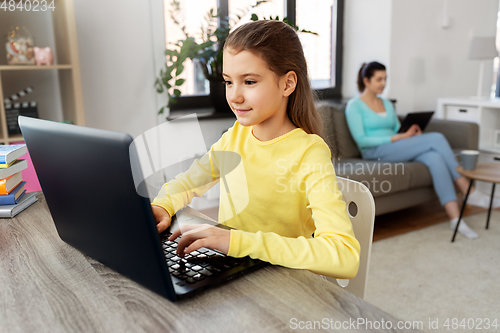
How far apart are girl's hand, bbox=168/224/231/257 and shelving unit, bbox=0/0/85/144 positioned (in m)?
1.71

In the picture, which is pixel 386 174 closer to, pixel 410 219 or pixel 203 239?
pixel 410 219

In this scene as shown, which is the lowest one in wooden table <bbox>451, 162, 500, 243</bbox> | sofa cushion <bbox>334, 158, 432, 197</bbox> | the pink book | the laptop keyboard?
sofa cushion <bbox>334, 158, 432, 197</bbox>

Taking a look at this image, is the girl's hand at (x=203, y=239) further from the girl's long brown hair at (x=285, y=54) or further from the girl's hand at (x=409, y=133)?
the girl's hand at (x=409, y=133)

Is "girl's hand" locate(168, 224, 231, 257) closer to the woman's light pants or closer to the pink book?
the pink book

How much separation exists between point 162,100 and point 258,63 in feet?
6.73

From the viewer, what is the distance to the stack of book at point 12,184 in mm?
983

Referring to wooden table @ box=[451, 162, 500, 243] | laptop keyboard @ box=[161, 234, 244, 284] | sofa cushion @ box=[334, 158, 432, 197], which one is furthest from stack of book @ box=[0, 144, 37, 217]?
wooden table @ box=[451, 162, 500, 243]

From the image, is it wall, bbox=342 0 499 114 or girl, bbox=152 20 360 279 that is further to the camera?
wall, bbox=342 0 499 114

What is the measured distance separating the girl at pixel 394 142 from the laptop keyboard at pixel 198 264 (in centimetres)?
225

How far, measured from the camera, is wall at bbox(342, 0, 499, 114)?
3.38 m

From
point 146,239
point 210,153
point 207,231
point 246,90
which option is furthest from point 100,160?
point 210,153

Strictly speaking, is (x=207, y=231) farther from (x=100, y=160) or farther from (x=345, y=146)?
(x=345, y=146)

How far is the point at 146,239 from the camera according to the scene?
54 cm

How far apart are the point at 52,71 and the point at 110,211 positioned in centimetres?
220
